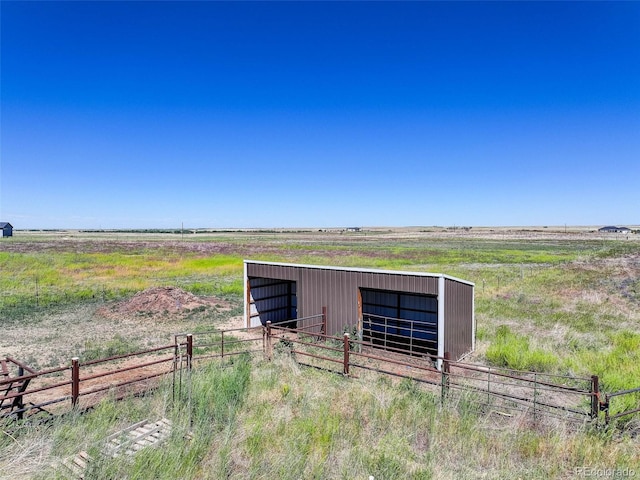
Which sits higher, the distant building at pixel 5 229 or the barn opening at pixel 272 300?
the distant building at pixel 5 229

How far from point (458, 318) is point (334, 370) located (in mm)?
4955

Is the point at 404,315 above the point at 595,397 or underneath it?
underneath

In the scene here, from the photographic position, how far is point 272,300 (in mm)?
18547

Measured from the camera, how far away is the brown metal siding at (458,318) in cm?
1270

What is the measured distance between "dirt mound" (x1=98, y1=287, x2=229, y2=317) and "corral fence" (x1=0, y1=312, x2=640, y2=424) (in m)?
5.72

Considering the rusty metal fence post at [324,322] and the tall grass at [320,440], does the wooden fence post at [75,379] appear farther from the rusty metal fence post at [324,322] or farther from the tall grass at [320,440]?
the rusty metal fence post at [324,322]

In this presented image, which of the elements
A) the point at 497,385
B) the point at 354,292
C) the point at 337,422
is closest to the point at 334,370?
the point at 354,292

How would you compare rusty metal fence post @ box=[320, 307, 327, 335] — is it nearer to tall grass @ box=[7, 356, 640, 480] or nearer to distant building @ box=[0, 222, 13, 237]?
tall grass @ box=[7, 356, 640, 480]

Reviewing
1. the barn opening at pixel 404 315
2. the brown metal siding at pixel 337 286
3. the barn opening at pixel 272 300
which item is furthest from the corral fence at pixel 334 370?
the barn opening at pixel 272 300

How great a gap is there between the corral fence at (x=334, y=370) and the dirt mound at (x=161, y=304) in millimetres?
5720

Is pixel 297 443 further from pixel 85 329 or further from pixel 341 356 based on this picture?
pixel 85 329

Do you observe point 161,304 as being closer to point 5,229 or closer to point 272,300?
point 272,300

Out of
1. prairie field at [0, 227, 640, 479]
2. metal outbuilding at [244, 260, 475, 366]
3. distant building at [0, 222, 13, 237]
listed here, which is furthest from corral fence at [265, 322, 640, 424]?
distant building at [0, 222, 13, 237]

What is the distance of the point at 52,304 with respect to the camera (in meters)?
22.8
